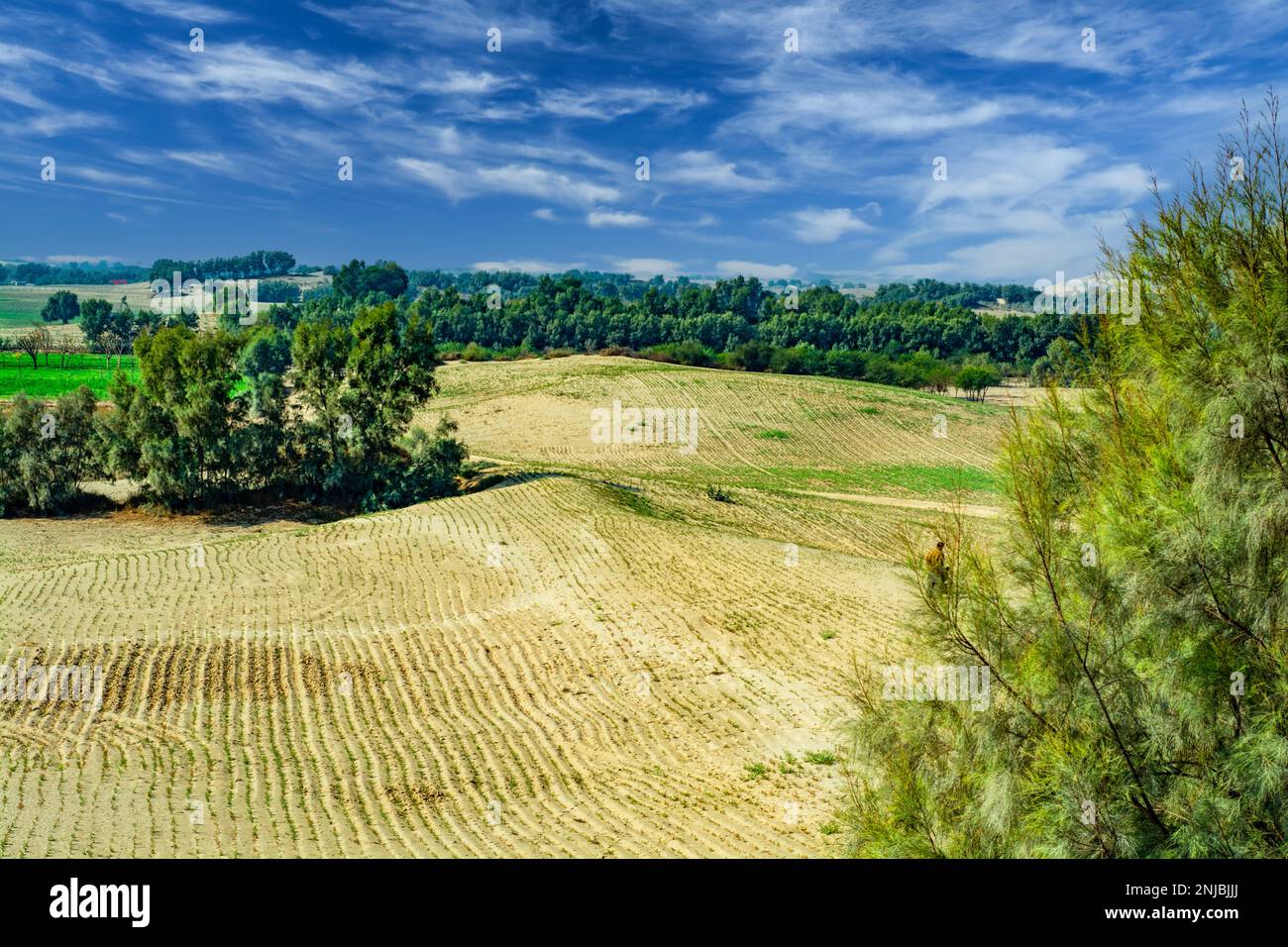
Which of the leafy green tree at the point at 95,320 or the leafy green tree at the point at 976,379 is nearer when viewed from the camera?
the leafy green tree at the point at 976,379

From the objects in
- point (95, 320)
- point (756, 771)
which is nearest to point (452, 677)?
point (756, 771)

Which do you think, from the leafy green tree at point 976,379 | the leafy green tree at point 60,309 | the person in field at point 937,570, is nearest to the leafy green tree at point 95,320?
the leafy green tree at point 60,309

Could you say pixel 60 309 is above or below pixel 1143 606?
above

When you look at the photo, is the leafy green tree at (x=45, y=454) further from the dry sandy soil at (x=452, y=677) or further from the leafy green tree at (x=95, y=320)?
Result: the leafy green tree at (x=95, y=320)

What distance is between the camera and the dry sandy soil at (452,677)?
41.8ft

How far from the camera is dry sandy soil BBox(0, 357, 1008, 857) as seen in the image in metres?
12.7

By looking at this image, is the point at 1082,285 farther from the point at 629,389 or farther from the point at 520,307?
the point at 520,307

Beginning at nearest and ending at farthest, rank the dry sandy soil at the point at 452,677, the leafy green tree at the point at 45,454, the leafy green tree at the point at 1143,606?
the leafy green tree at the point at 1143,606 < the dry sandy soil at the point at 452,677 < the leafy green tree at the point at 45,454

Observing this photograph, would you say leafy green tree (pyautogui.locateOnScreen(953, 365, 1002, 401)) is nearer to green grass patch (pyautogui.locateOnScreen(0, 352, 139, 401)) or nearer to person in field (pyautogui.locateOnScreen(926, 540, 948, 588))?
green grass patch (pyautogui.locateOnScreen(0, 352, 139, 401))

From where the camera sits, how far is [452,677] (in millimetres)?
18953

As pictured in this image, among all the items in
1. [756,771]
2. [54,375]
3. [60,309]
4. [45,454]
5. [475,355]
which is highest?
[60,309]

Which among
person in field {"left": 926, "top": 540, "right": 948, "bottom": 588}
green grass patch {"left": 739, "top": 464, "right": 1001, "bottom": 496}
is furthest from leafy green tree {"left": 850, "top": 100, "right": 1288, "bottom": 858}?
green grass patch {"left": 739, "top": 464, "right": 1001, "bottom": 496}

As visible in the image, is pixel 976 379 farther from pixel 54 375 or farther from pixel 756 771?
pixel 54 375
